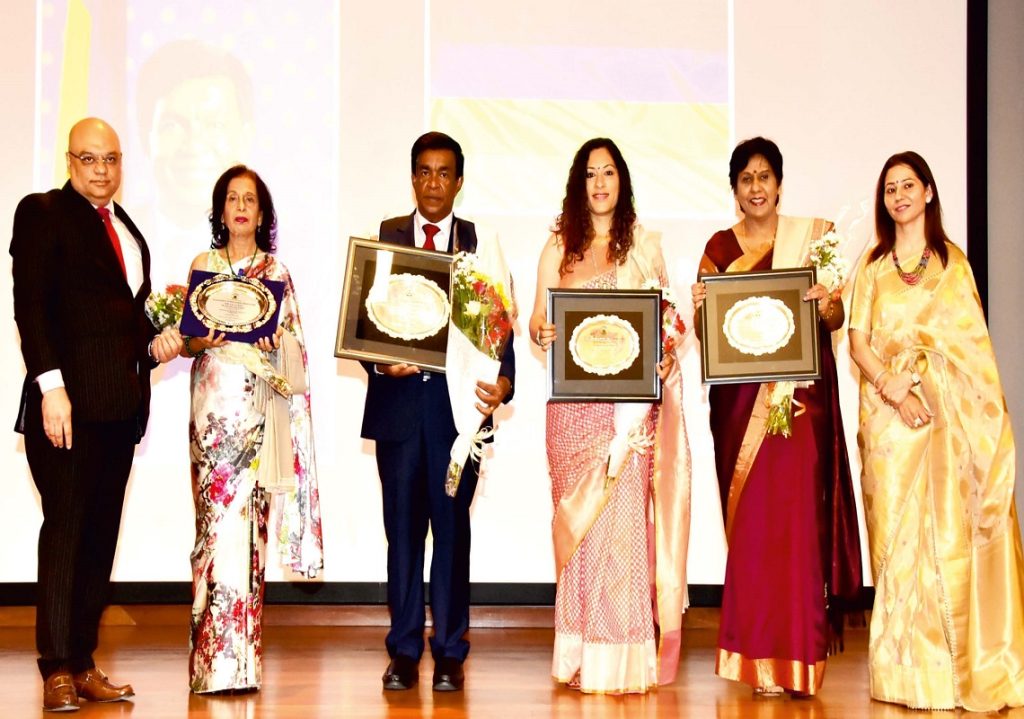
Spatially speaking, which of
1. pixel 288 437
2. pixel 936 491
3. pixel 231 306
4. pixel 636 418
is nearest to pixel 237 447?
pixel 288 437

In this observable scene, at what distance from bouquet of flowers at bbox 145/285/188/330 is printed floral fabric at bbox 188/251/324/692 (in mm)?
163

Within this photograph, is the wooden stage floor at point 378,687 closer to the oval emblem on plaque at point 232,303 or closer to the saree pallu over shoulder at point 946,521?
the saree pallu over shoulder at point 946,521

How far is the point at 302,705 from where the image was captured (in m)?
3.68

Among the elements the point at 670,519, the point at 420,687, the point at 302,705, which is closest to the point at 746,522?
the point at 670,519

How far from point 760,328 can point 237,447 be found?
5.79 feet

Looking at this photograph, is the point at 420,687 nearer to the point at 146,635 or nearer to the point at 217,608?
the point at 217,608

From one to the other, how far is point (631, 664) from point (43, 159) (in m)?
3.54

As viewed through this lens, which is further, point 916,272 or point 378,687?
point 378,687

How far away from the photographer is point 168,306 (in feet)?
12.1

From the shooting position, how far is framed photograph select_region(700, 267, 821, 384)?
378cm

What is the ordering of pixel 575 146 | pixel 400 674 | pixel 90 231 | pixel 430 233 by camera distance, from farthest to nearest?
pixel 575 146 < pixel 430 233 < pixel 400 674 < pixel 90 231

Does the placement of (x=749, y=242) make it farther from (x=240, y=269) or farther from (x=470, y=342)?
(x=240, y=269)

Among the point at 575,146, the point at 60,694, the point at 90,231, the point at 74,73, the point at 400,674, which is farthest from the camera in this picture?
the point at 575,146

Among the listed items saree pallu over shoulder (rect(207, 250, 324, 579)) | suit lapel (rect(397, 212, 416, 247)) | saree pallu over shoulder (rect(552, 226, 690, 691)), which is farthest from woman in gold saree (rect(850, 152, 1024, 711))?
saree pallu over shoulder (rect(207, 250, 324, 579))
